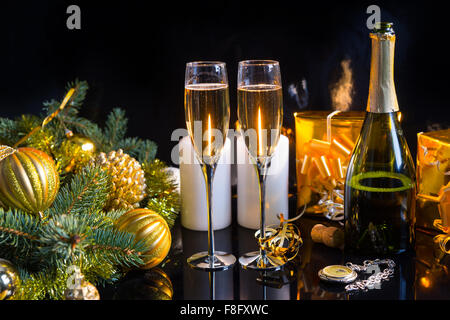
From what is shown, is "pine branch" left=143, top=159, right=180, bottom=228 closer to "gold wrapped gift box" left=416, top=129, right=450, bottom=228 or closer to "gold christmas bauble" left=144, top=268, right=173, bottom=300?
"gold christmas bauble" left=144, top=268, right=173, bottom=300

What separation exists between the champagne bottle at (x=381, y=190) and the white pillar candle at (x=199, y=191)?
0.24m

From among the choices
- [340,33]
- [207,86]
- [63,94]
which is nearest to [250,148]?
[207,86]

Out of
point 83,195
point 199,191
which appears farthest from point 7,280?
point 199,191

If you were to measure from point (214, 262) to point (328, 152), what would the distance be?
0.33m

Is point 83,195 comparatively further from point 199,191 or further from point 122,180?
point 199,191

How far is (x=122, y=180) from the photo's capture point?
0.98m

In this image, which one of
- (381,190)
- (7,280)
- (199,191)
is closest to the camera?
(7,280)

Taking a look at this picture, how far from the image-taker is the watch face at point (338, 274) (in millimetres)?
781

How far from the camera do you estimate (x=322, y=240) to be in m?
0.93

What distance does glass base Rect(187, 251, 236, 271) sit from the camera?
2.78ft

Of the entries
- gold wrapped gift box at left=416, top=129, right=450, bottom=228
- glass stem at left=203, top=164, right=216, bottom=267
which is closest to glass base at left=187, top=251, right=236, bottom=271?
A: glass stem at left=203, top=164, right=216, bottom=267

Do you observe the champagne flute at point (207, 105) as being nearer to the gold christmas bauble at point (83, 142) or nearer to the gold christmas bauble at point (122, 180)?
the gold christmas bauble at point (122, 180)

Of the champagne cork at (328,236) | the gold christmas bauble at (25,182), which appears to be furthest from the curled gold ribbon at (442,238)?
the gold christmas bauble at (25,182)
